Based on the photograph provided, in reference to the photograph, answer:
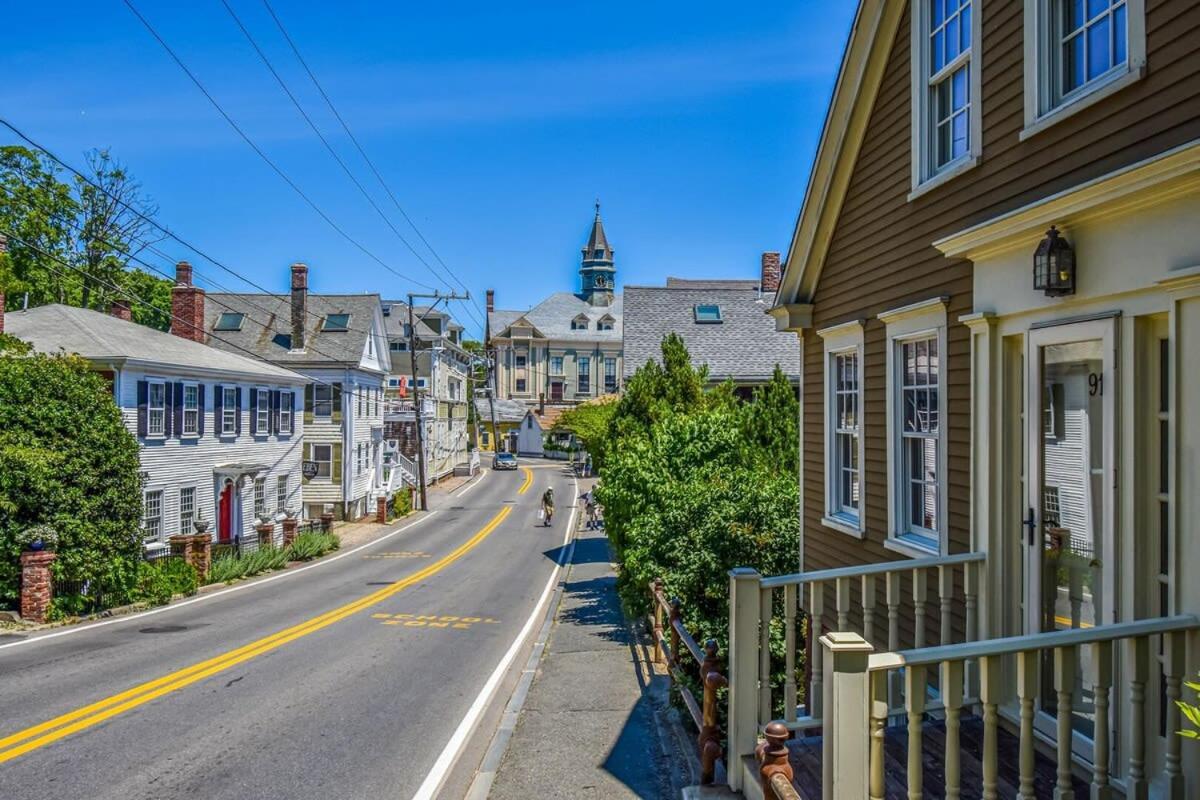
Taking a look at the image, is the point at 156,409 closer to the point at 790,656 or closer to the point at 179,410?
the point at 179,410

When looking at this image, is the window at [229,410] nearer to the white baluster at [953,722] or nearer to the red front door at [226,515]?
the red front door at [226,515]

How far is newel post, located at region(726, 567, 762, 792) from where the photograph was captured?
239 inches

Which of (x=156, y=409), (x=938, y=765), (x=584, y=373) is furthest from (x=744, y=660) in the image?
(x=584, y=373)

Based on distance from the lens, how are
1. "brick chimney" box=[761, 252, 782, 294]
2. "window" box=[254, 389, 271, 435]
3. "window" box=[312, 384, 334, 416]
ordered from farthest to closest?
"window" box=[312, 384, 334, 416], "brick chimney" box=[761, 252, 782, 294], "window" box=[254, 389, 271, 435]

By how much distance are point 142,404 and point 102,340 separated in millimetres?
2097

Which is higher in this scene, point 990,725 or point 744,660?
point 990,725

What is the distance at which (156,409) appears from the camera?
28.1 m

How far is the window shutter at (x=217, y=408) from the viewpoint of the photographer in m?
31.9

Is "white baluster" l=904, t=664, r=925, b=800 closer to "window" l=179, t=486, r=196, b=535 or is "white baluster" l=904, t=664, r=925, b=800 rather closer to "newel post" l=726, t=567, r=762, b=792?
"newel post" l=726, t=567, r=762, b=792

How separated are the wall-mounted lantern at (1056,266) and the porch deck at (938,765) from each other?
2704 millimetres

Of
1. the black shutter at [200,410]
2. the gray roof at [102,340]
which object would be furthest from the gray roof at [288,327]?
the black shutter at [200,410]

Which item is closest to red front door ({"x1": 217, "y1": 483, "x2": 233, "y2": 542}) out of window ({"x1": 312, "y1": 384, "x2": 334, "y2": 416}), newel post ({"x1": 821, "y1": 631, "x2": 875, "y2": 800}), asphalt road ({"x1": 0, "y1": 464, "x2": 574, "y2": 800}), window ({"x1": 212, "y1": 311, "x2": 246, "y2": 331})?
asphalt road ({"x1": 0, "y1": 464, "x2": 574, "y2": 800})

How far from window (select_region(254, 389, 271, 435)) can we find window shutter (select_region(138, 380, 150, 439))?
7580 millimetres

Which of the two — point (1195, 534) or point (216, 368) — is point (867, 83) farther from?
point (216, 368)
